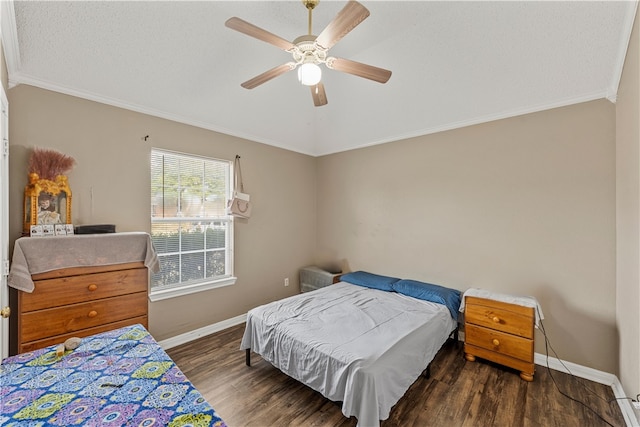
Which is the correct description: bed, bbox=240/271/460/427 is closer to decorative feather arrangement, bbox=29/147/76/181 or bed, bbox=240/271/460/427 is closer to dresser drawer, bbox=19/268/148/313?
dresser drawer, bbox=19/268/148/313

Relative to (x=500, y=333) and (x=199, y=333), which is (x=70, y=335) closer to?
(x=199, y=333)

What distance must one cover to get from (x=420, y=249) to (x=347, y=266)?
1.22 metres

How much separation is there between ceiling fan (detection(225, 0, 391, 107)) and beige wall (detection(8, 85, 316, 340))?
149cm

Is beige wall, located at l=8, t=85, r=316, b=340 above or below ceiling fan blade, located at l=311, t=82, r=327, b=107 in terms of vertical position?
below

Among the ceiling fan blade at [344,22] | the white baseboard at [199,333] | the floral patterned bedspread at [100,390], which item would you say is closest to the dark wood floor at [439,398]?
the white baseboard at [199,333]

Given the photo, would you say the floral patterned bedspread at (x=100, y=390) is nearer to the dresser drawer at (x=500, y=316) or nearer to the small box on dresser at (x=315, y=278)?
the dresser drawer at (x=500, y=316)

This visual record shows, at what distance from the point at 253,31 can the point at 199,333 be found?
314 cm

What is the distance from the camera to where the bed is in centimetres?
176

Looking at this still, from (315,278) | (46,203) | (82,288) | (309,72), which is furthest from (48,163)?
(315,278)

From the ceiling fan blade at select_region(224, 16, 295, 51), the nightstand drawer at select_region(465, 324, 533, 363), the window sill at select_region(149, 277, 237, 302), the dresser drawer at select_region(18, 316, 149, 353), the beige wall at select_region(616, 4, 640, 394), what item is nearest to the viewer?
the ceiling fan blade at select_region(224, 16, 295, 51)

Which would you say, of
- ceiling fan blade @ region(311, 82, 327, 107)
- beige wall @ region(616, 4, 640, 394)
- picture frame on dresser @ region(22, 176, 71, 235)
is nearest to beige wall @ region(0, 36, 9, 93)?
picture frame on dresser @ region(22, 176, 71, 235)

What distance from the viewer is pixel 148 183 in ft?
9.36

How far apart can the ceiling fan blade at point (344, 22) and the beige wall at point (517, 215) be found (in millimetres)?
2195

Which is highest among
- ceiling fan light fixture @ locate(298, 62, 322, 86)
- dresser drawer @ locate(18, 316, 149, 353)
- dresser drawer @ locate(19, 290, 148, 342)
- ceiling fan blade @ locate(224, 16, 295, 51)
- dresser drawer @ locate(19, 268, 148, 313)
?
ceiling fan blade @ locate(224, 16, 295, 51)
